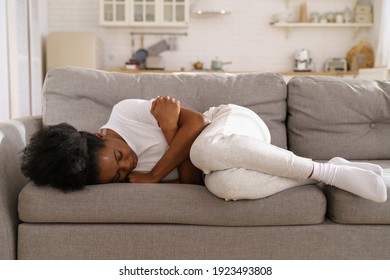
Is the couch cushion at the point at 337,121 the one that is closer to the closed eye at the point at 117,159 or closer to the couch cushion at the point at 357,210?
the couch cushion at the point at 357,210

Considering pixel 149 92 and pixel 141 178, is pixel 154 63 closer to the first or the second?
pixel 149 92

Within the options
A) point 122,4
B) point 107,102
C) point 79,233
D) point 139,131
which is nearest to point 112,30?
point 122,4

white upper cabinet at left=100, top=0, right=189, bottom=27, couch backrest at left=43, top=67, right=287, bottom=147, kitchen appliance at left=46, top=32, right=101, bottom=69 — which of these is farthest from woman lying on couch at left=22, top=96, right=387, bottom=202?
white upper cabinet at left=100, top=0, right=189, bottom=27

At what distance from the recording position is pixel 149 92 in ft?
7.55

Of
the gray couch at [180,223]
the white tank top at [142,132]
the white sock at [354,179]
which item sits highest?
the white tank top at [142,132]

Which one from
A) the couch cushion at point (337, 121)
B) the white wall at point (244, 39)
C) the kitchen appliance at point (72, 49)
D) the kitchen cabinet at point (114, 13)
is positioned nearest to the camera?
the couch cushion at point (337, 121)

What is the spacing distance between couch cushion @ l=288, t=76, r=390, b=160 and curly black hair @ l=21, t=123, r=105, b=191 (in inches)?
45.6

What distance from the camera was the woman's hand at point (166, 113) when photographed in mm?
1806

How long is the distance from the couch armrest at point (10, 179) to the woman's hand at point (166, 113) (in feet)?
1.95

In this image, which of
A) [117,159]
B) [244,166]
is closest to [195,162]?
[244,166]

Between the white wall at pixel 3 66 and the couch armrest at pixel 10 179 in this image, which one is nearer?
the couch armrest at pixel 10 179

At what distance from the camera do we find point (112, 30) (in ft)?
19.3

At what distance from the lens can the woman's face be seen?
1.63 metres

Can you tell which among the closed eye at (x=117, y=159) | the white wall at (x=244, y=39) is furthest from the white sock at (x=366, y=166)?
the white wall at (x=244, y=39)
